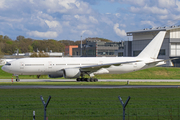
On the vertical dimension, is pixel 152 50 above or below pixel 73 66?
above

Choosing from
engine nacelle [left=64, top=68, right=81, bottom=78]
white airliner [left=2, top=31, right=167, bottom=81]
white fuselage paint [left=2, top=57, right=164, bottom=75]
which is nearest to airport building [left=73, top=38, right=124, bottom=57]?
white airliner [left=2, top=31, right=167, bottom=81]

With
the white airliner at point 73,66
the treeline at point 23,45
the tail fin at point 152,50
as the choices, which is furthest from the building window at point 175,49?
the treeline at point 23,45

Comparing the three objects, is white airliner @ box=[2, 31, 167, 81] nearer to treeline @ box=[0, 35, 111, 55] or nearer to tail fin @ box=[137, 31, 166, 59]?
tail fin @ box=[137, 31, 166, 59]

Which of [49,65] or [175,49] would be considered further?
[175,49]

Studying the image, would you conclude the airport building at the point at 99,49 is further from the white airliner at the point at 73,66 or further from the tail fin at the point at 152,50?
the white airliner at the point at 73,66

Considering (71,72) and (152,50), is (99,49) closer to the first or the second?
(152,50)
